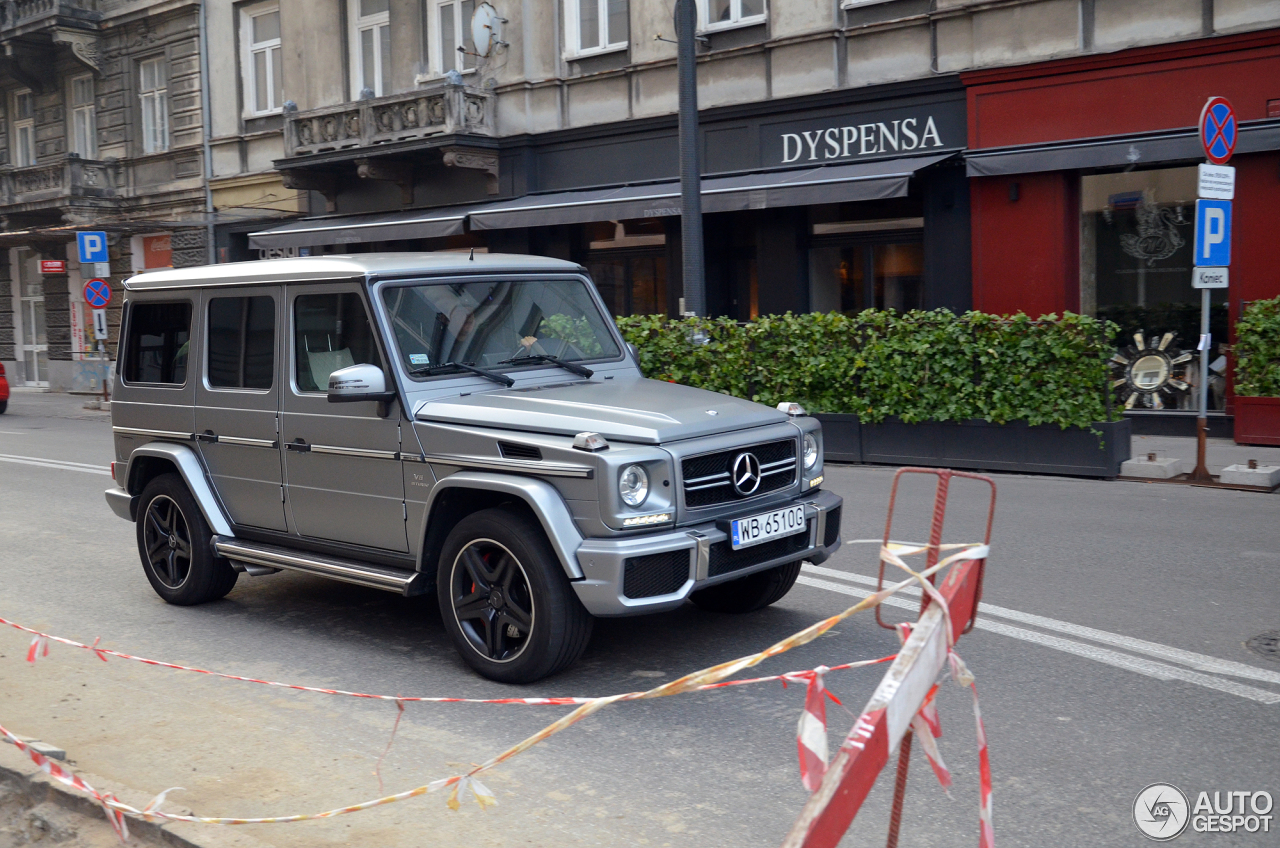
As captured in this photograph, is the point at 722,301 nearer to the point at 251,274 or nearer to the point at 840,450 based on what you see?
the point at 840,450

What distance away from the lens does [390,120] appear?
72.7ft

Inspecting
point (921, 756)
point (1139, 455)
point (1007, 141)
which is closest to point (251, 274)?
point (921, 756)

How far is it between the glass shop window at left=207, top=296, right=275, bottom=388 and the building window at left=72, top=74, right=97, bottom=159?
2723 cm

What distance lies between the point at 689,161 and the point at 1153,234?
18.9 feet

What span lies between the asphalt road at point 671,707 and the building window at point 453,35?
1579 cm

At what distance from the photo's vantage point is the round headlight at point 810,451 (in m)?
5.82

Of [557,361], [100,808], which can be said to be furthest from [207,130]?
[100,808]

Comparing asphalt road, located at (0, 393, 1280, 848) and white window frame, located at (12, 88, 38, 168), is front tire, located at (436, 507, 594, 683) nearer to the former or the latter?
asphalt road, located at (0, 393, 1280, 848)

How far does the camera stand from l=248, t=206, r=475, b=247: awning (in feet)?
70.5

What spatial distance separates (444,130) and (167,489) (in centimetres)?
1516

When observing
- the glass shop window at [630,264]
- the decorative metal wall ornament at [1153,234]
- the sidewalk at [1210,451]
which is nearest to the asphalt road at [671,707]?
the sidewalk at [1210,451]

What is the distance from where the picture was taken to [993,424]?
12008mm

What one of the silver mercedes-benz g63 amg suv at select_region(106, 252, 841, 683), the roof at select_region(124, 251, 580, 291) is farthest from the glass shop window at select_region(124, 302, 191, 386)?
the roof at select_region(124, 251, 580, 291)

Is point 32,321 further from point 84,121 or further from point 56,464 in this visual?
point 56,464
